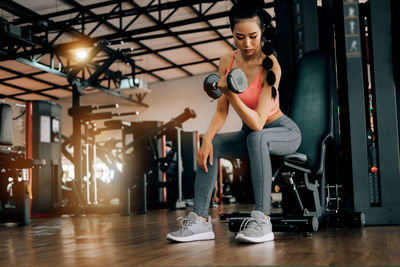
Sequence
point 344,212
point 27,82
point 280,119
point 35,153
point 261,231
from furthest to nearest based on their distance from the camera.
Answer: point 27,82 → point 35,153 → point 344,212 → point 280,119 → point 261,231

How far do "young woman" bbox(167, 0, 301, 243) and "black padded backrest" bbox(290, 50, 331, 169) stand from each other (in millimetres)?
289

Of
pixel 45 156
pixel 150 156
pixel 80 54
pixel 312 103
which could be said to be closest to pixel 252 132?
pixel 312 103

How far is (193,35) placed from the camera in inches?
438

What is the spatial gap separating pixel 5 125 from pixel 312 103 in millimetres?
2688

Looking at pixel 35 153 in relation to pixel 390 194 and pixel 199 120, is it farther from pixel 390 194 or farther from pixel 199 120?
pixel 199 120

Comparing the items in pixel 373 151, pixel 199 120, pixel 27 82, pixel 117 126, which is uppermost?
pixel 27 82

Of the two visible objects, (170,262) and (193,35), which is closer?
(170,262)

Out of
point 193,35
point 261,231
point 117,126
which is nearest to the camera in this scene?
point 261,231

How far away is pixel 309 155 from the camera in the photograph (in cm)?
221

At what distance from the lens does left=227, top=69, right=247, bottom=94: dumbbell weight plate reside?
1.64 metres

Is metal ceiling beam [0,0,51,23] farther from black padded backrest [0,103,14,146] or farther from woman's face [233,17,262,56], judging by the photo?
woman's face [233,17,262,56]

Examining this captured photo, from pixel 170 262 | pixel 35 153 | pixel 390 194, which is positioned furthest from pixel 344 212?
pixel 35 153

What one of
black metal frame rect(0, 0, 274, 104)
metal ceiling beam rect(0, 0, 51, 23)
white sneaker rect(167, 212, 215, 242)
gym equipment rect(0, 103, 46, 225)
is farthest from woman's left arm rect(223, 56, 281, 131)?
metal ceiling beam rect(0, 0, 51, 23)

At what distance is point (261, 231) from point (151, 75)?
12.6 m
